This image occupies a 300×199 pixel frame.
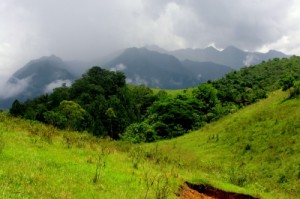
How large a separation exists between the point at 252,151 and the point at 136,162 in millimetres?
20686

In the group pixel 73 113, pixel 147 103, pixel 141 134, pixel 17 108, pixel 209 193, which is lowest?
pixel 209 193

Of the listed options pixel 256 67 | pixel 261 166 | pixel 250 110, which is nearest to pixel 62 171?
pixel 261 166

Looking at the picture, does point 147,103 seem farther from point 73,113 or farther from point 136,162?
point 136,162

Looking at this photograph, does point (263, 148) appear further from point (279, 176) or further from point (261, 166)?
point (279, 176)

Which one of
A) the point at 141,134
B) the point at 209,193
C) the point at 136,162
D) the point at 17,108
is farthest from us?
the point at 17,108

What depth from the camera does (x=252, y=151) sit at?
36.5m

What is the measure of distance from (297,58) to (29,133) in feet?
382

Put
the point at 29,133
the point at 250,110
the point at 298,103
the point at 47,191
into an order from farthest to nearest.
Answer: the point at 250,110, the point at 298,103, the point at 29,133, the point at 47,191

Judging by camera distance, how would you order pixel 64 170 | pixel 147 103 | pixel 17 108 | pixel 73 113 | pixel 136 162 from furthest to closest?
pixel 147 103
pixel 17 108
pixel 73 113
pixel 136 162
pixel 64 170

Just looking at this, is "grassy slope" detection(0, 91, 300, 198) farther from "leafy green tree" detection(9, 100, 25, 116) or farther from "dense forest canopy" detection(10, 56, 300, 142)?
"leafy green tree" detection(9, 100, 25, 116)

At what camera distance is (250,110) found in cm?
5109

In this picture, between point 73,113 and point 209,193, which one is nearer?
point 209,193

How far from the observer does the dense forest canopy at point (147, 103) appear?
71125 millimetres

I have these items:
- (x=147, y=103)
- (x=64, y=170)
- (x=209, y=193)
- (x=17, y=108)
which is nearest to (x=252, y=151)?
Answer: (x=209, y=193)
